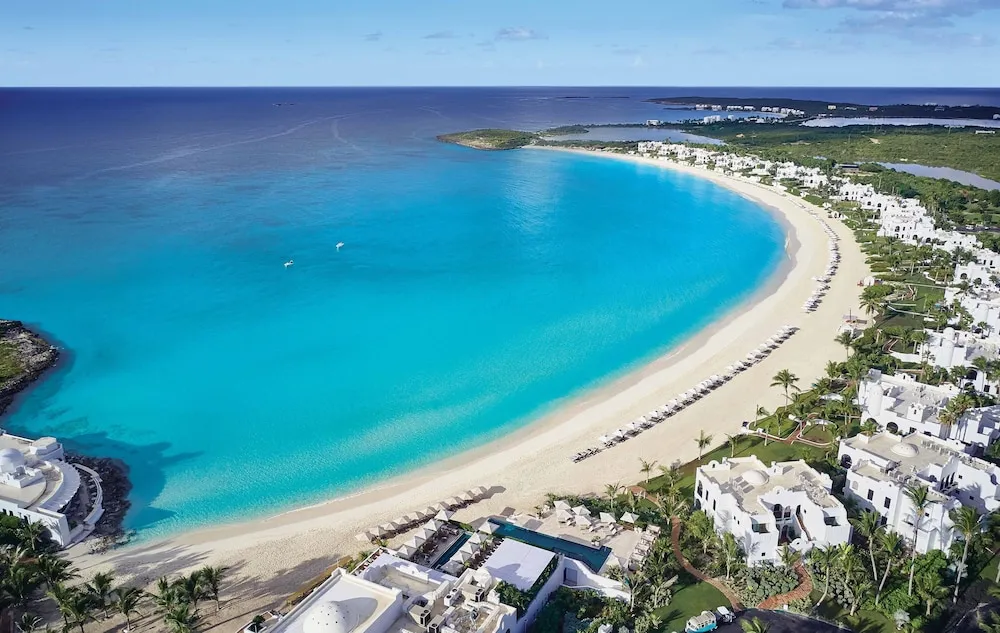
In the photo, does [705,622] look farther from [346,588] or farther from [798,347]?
[798,347]

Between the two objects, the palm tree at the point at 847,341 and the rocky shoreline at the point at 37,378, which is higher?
the palm tree at the point at 847,341

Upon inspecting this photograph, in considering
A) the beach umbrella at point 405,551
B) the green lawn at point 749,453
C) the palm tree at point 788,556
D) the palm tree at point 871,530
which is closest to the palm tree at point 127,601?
the beach umbrella at point 405,551

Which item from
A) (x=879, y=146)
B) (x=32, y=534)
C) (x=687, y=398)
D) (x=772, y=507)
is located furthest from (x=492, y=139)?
(x=32, y=534)

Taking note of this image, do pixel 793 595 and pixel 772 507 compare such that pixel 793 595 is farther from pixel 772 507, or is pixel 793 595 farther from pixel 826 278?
pixel 826 278

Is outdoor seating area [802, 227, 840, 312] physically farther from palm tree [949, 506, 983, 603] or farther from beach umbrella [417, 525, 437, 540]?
beach umbrella [417, 525, 437, 540]

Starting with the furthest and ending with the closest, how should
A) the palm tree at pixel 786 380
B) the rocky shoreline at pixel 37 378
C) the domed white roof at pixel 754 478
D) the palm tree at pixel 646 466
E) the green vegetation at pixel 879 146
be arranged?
the green vegetation at pixel 879 146
the palm tree at pixel 786 380
the palm tree at pixel 646 466
the rocky shoreline at pixel 37 378
the domed white roof at pixel 754 478

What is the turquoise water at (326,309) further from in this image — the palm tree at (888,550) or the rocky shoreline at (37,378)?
the palm tree at (888,550)

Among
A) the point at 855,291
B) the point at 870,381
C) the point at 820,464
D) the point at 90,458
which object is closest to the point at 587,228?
the point at 855,291
